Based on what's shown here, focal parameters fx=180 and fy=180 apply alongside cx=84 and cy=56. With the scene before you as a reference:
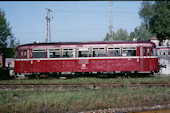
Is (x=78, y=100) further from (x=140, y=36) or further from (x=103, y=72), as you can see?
(x=140, y=36)

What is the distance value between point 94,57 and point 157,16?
21668 millimetres

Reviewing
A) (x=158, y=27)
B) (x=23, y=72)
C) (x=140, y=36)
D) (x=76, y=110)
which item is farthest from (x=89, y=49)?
(x=140, y=36)

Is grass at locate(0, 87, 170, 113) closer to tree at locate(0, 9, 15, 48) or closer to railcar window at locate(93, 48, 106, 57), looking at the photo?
railcar window at locate(93, 48, 106, 57)

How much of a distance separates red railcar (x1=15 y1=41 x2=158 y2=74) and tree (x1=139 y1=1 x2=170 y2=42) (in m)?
17.0

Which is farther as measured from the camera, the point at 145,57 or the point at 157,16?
the point at 157,16

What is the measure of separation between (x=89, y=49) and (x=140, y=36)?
282ft

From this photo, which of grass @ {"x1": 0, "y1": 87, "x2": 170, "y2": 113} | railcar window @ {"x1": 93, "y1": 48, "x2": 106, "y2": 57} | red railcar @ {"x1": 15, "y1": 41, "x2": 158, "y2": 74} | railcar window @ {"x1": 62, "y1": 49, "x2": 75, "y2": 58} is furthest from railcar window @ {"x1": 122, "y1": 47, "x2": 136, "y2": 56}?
grass @ {"x1": 0, "y1": 87, "x2": 170, "y2": 113}

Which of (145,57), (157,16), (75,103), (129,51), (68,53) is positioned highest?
(157,16)

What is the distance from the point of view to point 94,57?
54.0 ft

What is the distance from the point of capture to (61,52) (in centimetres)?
1672

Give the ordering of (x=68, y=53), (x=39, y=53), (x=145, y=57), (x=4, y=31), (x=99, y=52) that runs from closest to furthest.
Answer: (x=145, y=57) → (x=99, y=52) → (x=68, y=53) → (x=39, y=53) → (x=4, y=31)

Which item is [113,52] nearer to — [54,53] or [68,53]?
[68,53]

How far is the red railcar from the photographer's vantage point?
646 inches

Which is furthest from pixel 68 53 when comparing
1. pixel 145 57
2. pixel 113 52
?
pixel 145 57
